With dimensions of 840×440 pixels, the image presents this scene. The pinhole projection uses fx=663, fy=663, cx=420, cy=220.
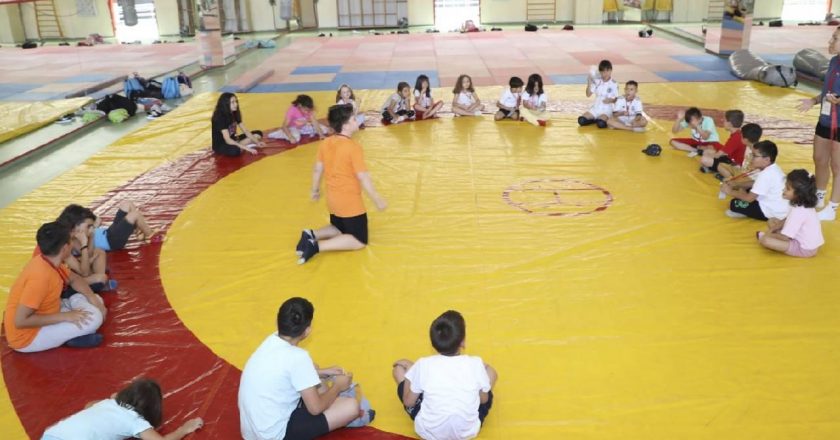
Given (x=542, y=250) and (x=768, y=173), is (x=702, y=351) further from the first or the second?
(x=768, y=173)

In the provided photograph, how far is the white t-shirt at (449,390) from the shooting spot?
3.64 metres

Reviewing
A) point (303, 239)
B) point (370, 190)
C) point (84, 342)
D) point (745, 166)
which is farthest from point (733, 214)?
point (84, 342)

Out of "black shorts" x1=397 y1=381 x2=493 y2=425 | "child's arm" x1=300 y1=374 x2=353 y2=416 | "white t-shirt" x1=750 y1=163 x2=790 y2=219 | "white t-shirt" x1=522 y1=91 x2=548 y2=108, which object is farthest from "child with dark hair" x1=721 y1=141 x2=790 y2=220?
"white t-shirt" x1=522 y1=91 x2=548 y2=108

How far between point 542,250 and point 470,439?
8.89ft

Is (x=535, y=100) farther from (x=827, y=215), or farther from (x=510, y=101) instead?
(x=827, y=215)

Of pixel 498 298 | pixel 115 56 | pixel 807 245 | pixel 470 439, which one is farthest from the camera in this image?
pixel 115 56

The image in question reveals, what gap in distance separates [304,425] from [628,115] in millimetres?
7822

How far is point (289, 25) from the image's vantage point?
93.7ft

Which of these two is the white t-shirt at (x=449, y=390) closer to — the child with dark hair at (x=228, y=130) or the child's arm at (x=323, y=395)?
the child's arm at (x=323, y=395)

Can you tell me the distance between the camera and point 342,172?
20.1ft

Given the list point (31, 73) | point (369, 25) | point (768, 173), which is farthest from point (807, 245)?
point (369, 25)

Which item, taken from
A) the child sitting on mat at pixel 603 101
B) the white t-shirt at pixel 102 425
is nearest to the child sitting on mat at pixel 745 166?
the child sitting on mat at pixel 603 101

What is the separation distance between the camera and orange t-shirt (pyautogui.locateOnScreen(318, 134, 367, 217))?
6035 mm

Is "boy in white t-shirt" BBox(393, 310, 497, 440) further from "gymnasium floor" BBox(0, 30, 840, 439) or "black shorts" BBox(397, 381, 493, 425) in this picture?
"gymnasium floor" BBox(0, 30, 840, 439)
